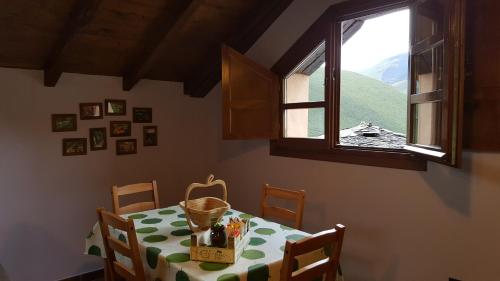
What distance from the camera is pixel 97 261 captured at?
3.06 meters

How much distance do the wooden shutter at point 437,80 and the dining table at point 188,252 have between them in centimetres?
81

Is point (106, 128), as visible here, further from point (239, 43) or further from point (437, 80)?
point (437, 80)

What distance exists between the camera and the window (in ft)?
5.34

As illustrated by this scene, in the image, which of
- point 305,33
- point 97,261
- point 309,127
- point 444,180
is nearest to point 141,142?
point 97,261

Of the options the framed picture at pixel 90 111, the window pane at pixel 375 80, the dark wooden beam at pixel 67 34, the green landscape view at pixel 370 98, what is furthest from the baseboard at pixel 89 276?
the window pane at pixel 375 80

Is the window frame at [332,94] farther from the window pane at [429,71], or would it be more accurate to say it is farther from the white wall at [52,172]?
the white wall at [52,172]

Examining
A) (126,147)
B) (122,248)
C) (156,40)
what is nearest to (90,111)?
(126,147)

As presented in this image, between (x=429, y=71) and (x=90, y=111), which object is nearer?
(x=429, y=71)

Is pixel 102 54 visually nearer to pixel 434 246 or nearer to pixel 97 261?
pixel 97 261

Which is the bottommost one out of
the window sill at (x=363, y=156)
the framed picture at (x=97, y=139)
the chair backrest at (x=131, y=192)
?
the chair backrest at (x=131, y=192)

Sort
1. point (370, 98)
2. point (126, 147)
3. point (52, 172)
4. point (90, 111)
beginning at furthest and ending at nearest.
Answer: point (126, 147) < point (90, 111) < point (52, 172) < point (370, 98)

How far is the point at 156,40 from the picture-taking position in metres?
2.76

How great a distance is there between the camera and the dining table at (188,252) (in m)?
1.40

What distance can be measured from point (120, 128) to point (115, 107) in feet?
0.64
